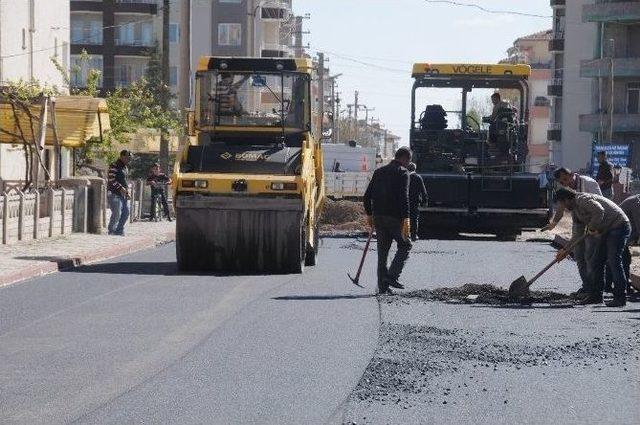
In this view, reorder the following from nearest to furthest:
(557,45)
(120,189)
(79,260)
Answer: (79,260)
(120,189)
(557,45)

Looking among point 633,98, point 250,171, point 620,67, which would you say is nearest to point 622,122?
point 633,98

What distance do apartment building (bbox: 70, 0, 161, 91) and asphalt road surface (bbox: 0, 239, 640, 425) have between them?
262 feet

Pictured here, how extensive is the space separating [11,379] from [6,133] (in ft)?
80.4

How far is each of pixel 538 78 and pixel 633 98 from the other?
5913 centimetres

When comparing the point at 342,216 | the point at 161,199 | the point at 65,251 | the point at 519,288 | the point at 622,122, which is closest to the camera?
the point at 519,288

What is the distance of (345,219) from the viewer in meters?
40.4

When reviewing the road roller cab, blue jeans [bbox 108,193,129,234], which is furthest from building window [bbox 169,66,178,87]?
the road roller cab

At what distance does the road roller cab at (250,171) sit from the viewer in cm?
2159

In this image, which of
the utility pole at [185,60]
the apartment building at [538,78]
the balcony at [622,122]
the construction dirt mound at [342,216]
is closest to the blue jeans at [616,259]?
the construction dirt mound at [342,216]

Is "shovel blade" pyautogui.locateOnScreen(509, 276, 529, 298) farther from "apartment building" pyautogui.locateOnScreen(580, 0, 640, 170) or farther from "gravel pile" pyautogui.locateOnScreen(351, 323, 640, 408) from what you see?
"apartment building" pyautogui.locateOnScreen(580, 0, 640, 170)

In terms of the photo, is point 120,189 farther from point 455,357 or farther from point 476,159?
point 455,357

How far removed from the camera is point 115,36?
101 meters

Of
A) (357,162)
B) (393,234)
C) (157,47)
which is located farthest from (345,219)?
(157,47)

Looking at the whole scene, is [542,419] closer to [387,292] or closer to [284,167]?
[387,292]
